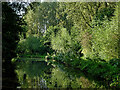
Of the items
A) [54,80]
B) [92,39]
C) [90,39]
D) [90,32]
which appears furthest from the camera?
[90,39]

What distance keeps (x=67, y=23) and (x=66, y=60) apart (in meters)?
12.9

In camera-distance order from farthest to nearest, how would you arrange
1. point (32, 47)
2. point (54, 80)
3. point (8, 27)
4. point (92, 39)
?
point (32, 47)
point (92, 39)
point (8, 27)
point (54, 80)

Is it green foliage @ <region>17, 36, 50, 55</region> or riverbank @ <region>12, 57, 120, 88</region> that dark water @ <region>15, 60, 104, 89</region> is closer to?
riverbank @ <region>12, 57, 120, 88</region>

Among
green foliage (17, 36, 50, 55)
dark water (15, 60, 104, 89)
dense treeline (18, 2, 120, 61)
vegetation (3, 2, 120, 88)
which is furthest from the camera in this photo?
green foliage (17, 36, 50, 55)

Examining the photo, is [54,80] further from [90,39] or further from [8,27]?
[90,39]

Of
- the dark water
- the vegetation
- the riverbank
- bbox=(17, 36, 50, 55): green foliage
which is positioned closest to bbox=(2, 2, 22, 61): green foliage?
the vegetation

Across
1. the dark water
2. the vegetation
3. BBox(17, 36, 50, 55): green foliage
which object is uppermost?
BBox(17, 36, 50, 55): green foliage

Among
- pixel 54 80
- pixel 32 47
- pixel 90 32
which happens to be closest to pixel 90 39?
pixel 90 32

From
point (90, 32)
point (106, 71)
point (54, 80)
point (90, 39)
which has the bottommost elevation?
point (54, 80)

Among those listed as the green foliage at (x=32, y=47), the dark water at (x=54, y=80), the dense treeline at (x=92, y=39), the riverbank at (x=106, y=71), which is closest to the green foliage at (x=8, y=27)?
the dense treeline at (x=92, y=39)

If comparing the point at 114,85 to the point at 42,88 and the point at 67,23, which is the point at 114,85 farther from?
the point at 67,23

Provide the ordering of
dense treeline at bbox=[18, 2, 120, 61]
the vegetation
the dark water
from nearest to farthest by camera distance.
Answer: the dark water, the vegetation, dense treeline at bbox=[18, 2, 120, 61]

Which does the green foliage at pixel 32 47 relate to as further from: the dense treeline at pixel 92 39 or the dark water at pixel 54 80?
the dark water at pixel 54 80

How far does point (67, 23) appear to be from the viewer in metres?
35.6
